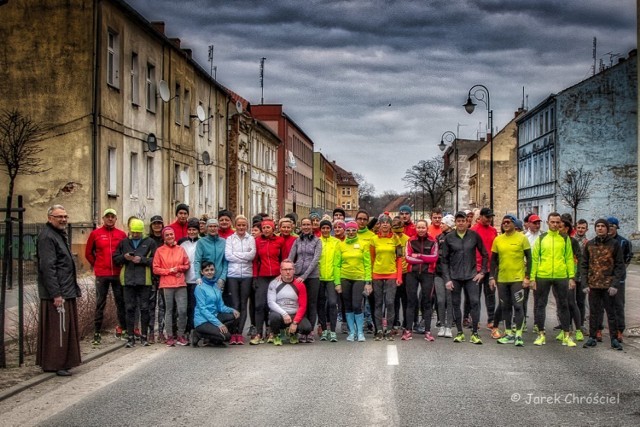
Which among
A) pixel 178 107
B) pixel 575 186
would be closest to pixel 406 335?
pixel 178 107

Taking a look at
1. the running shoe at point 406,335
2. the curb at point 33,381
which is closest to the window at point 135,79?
the running shoe at point 406,335

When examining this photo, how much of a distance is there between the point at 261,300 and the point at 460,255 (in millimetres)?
3281

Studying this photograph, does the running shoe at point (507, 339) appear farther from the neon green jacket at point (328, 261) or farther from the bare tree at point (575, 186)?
the bare tree at point (575, 186)

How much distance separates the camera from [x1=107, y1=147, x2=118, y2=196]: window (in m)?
26.7

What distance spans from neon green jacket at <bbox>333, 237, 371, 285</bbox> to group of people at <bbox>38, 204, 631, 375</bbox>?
0.7 inches

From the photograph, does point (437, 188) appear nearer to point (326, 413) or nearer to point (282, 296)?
point (282, 296)

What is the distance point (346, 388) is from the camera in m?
8.66

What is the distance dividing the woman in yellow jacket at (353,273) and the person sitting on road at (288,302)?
0.73 metres

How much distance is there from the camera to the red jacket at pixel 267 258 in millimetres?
13023

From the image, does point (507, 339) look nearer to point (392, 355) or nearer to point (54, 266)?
point (392, 355)

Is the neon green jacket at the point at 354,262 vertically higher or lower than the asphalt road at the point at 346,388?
higher

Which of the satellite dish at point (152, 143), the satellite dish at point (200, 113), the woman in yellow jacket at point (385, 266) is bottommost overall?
the woman in yellow jacket at point (385, 266)

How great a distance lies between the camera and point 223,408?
775 cm

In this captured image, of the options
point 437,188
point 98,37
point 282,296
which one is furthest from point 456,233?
point 437,188
